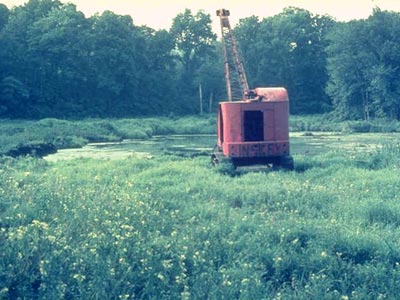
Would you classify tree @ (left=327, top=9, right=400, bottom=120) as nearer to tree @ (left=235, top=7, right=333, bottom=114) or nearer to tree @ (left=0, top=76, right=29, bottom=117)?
tree @ (left=235, top=7, right=333, bottom=114)

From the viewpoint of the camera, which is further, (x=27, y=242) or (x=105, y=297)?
(x=27, y=242)

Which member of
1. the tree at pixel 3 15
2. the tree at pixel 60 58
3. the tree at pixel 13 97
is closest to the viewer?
the tree at pixel 13 97

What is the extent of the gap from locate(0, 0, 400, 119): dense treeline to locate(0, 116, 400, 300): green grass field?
1675 inches

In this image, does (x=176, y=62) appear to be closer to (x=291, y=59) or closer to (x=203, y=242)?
(x=291, y=59)

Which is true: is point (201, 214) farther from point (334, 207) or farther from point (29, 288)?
point (29, 288)

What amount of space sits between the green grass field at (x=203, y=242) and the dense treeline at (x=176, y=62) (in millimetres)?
42549

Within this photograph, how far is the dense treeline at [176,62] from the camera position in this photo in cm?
5353

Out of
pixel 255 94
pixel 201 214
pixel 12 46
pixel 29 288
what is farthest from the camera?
pixel 12 46

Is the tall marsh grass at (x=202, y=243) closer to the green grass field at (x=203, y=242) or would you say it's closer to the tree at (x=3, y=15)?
the green grass field at (x=203, y=242)

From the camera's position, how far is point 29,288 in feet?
19.9

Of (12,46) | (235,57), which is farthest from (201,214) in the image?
(12,46)

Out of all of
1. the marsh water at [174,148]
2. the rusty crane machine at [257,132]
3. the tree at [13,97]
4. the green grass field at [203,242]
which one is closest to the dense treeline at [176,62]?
the tree at [13,97]

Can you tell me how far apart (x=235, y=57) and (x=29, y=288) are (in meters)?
26.1

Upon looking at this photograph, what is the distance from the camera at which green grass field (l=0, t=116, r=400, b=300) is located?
20.0 ft
